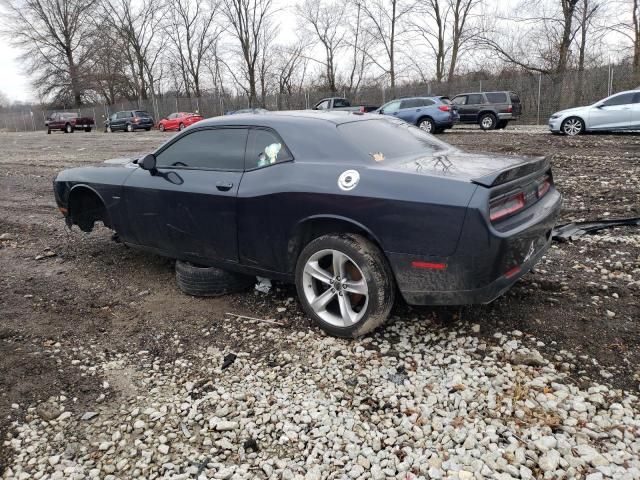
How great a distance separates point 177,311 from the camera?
401 cm

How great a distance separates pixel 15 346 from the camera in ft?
11.5

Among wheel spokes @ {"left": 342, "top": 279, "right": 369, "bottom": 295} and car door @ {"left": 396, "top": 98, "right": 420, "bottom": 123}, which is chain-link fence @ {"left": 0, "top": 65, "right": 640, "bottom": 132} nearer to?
car door @ {"left": 396, "top": 98, "right": 420, "bottom": 123}

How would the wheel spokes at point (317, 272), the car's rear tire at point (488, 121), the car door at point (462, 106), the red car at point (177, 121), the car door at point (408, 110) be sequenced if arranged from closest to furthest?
the wheel spokes at point (317, 272) → the car door at point (408, 110) → the car's rear tire at point (488, 121) → the car door at point (462, 106) → the red car at point (177, 121)

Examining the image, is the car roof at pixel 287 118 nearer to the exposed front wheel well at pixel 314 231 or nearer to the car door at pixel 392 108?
the exposed front wheel well at pixel 314 231

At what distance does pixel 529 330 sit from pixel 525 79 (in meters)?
24.6

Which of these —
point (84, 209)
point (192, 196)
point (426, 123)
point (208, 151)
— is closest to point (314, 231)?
point (192, 196)

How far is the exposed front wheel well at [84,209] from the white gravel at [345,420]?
224cm

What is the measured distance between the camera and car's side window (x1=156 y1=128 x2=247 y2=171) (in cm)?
388

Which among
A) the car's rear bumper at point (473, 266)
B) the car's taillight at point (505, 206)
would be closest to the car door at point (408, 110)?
the car's taillight at point (505, 206)

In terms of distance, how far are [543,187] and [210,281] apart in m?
2.76

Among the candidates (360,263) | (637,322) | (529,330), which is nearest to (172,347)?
(360,263)

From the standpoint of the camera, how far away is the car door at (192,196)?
382 cm

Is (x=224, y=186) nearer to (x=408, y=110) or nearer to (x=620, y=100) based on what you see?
(x=620, y=100)

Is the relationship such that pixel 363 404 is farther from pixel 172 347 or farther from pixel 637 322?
pixel 637 322
